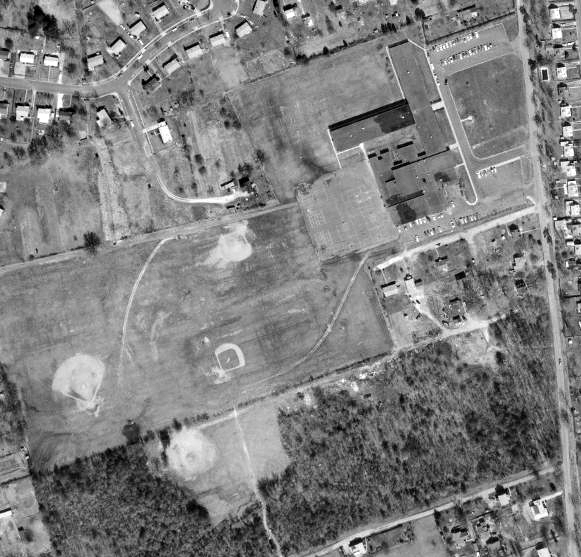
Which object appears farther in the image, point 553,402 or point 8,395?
point 553,402

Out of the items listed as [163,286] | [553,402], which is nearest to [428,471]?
[553,402]

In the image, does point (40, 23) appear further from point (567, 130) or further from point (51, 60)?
point (567, 130)

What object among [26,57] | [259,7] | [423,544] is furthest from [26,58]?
[423,544]

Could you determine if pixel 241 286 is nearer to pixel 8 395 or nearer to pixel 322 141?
pixel 322 141

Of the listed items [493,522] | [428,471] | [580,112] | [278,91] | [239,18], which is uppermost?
[239,18]

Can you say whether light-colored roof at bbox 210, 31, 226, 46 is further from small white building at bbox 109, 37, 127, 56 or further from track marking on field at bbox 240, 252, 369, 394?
track marking on field at bbox 240, 252, 369, 394

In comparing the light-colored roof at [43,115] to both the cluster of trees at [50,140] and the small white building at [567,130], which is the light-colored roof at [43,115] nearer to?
the cluster of trees at [50,140]
